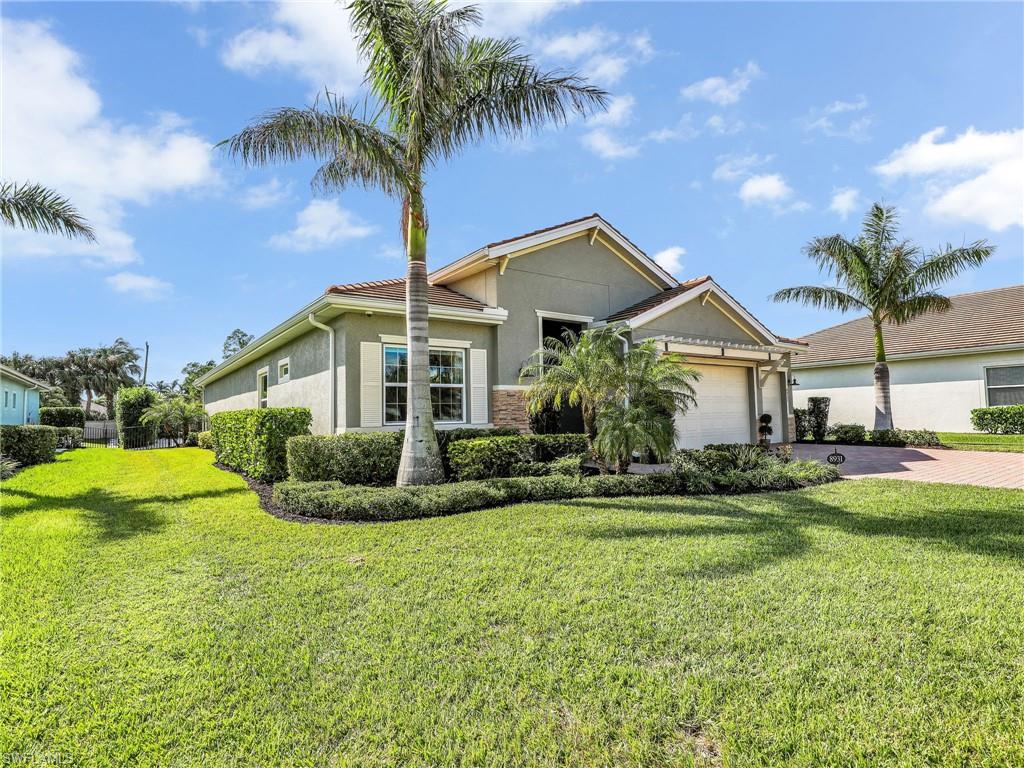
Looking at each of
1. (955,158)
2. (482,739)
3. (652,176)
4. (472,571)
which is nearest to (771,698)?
(482,739)

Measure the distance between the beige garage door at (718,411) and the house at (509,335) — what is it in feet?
0.14

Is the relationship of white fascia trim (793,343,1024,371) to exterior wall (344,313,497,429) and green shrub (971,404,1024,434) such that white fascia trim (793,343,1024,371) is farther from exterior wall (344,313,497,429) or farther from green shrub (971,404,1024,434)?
exterior wall (344,313,497,429)

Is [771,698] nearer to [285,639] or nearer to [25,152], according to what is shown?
[285,639]

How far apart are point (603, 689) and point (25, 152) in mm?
15164

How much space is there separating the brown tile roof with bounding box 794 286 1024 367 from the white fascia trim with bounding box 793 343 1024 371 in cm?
14

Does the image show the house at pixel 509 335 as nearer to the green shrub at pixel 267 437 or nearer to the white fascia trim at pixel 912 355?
the green shrub at pixel 267 437

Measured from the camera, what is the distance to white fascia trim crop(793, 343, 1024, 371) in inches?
763

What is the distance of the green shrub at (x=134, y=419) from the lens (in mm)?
26719

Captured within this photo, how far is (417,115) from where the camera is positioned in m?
8.89

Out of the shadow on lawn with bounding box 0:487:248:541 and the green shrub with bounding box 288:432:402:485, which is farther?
the green shrub with bounding box 288:432:402:485

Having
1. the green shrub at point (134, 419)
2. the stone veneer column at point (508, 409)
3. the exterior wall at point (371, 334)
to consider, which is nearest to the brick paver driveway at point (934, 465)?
the stone veneer column at point (508, 409)

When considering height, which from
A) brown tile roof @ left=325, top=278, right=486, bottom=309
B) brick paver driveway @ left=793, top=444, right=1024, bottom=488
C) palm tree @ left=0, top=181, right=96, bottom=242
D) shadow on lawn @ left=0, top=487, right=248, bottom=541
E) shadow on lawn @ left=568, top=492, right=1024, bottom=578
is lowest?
shadow on lawn @ left=568, top=492, right=1024, bottom=578

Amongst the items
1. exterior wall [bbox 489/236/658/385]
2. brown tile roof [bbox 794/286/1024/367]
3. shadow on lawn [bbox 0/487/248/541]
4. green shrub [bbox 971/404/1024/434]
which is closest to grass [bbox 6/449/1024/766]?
shadow on lawn [bbox 0/487/248/541]

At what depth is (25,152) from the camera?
423 inches
